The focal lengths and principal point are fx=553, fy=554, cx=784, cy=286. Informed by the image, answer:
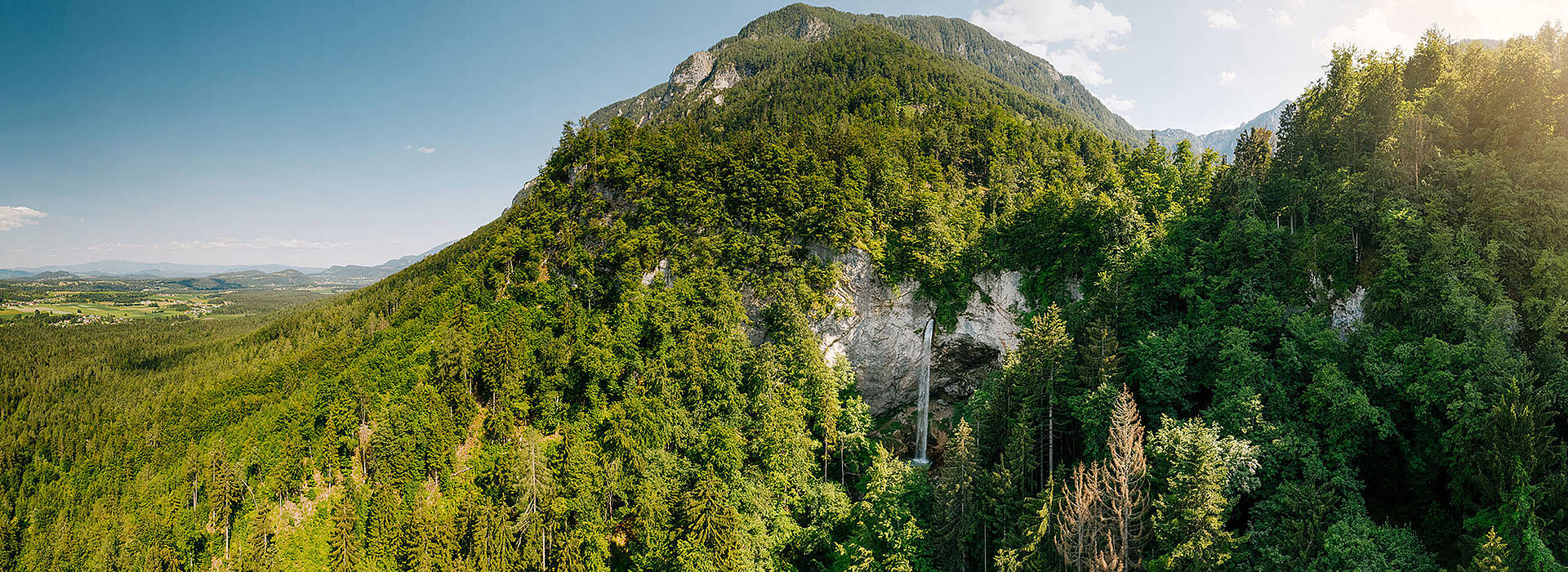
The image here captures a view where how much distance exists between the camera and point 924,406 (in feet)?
179

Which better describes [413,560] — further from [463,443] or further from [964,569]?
[964,569]

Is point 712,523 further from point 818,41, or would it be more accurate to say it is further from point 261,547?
point 818,41

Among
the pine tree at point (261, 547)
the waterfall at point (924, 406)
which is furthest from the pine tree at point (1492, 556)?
the pine tree at point (261, 547)

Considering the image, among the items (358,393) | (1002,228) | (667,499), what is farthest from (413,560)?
(1002,228)

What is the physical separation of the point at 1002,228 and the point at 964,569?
104 ft

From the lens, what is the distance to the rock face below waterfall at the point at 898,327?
52.7m

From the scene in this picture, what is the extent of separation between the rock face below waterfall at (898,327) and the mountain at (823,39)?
6117 cm

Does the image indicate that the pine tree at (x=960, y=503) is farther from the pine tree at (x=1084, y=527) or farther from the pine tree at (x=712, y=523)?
the pine tree at (x=712, y=523)

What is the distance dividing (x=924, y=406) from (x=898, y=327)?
27.2ft

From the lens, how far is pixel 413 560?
37344mm

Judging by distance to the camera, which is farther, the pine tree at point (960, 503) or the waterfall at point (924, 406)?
the waterfall at point (924, 406)

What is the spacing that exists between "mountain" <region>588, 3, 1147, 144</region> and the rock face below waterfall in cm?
6117

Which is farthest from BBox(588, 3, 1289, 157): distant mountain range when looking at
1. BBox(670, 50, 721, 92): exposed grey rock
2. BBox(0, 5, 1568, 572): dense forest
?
BBox(0, 5, 1568, 572): dense forest

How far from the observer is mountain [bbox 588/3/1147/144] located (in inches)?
4791
